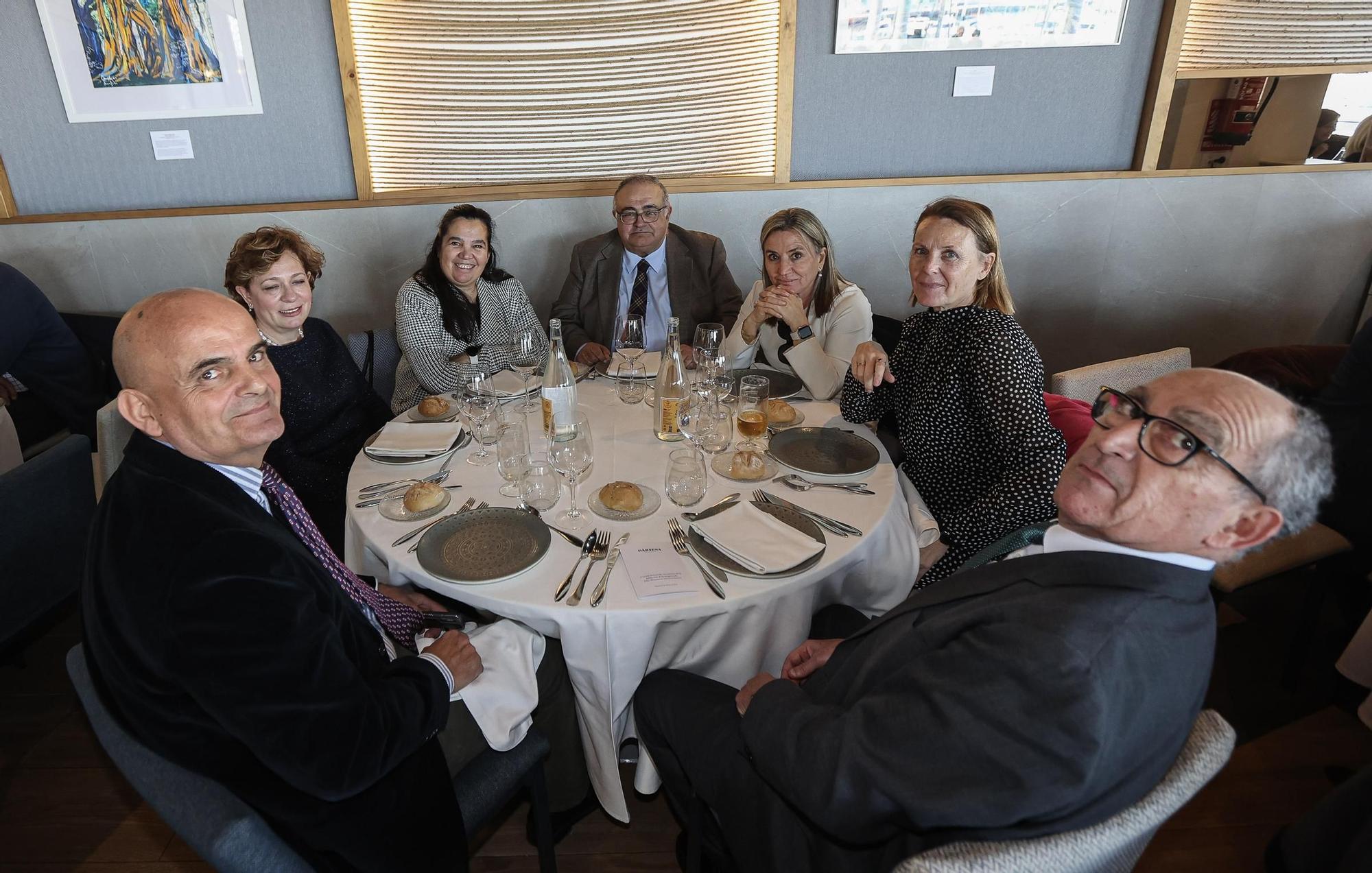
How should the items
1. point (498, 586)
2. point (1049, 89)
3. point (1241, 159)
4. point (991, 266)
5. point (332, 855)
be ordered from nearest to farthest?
point (332, 855)
point (498, 586)
point (991, 266)
point (1049, 89)
point (1241, 159)

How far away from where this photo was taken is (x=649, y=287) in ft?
11.7

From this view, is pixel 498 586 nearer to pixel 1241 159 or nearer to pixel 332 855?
pixel 332 855

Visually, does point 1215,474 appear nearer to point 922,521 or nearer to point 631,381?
point 922,521

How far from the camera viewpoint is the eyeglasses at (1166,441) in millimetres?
1043

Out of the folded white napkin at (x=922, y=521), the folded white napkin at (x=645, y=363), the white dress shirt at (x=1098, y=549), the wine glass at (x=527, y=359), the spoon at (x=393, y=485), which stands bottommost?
the folded white napkin at (x=922, y=521)

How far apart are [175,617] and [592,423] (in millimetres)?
1434

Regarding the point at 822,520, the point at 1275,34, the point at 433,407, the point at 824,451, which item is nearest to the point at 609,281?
the point at 433,407

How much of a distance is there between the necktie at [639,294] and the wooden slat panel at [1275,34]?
9.76 ft

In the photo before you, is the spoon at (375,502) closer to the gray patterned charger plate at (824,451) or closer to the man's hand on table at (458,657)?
the man's hand on table at (458,657)

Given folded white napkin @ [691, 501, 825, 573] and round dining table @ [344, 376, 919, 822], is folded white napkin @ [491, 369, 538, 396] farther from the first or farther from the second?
folded white napkin @ [691, 501, 825, 573]

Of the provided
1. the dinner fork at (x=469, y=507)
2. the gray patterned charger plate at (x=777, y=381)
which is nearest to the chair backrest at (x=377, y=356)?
the dinner fork at (x=469, y=507)

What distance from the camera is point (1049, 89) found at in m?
3.81

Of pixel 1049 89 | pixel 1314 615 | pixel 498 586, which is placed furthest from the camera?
pixel 1049 89

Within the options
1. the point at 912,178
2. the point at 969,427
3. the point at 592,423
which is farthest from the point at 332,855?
the point at 912,178
